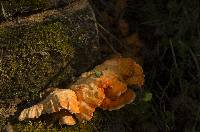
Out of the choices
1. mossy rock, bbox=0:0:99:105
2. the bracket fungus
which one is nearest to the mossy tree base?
mossy rock, bbox=0:0:99:105

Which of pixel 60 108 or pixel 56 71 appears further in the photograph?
pixel 56 71

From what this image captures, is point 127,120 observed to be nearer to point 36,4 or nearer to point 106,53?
point 106,53

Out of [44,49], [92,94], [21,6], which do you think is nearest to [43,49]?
[44,49]

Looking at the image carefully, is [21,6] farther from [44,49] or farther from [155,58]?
[155,58]

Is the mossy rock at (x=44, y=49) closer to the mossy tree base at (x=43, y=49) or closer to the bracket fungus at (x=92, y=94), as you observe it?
the mossy tree base at (x=43, y=49)

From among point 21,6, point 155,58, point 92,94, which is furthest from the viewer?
point 155,58

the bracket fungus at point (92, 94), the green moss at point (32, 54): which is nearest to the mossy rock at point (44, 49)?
the green moss at point (32, 54)

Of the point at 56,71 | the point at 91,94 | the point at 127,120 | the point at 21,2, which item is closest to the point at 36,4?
the point at 21,2
